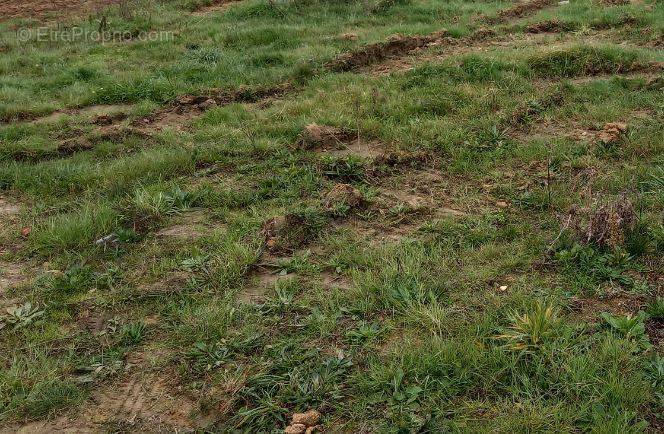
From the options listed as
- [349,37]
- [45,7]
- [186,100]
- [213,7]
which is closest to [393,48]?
[349,37]

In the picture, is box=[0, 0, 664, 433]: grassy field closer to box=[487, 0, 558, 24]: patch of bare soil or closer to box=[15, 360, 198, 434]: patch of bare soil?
box=[15, 360, 198, 434]: patch of bare soil

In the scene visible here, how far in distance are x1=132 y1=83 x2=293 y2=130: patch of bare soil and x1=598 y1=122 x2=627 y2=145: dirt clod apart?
3.73 meters

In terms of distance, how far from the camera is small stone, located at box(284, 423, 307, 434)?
103 inches

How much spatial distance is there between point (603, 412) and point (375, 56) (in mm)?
6550

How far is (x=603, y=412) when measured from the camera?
2.56m

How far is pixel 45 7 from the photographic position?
13578mm

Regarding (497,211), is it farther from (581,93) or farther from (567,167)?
(581,93)

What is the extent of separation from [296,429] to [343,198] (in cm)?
215

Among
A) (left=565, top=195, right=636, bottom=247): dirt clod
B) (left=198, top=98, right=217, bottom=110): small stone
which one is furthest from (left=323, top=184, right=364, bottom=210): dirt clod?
(left=198, top=98, right=217, bottom=110): small stone

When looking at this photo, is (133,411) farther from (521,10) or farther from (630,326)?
(521,10)

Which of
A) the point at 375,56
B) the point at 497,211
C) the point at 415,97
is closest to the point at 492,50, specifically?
the point at 375,56

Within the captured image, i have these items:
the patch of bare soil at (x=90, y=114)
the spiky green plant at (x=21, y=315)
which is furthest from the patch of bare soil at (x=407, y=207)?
the patch of bare soil at (x=90, y=114)

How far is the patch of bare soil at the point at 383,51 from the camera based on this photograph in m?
8.03

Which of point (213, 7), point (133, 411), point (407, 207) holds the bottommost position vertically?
point (133, 411)
